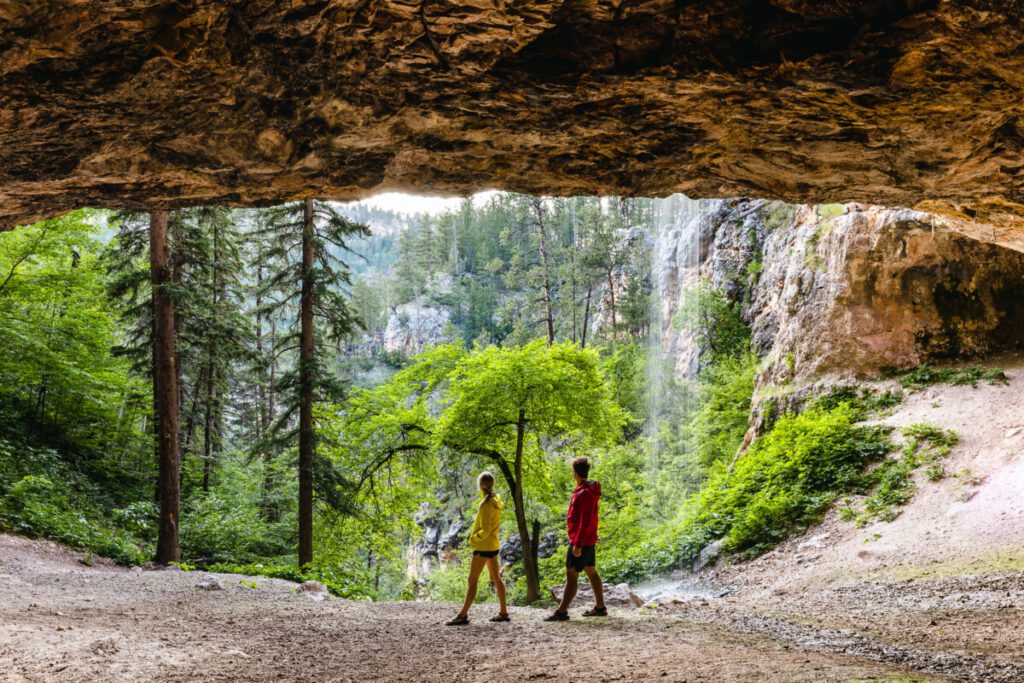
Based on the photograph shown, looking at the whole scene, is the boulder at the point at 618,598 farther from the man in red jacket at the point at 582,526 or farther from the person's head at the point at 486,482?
the person's head at the point at 486,482

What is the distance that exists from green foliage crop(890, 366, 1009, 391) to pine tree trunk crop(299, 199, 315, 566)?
13.8 metres

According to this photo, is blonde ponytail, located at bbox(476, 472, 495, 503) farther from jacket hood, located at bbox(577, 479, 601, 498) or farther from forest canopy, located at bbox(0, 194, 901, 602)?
forest canopy, located at bbox(0, 194, 901, 602)

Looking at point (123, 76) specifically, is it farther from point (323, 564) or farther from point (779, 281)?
point (779, 281)

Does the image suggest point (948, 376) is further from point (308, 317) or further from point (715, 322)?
point (308, 317)

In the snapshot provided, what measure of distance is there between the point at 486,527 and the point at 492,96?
173 inches

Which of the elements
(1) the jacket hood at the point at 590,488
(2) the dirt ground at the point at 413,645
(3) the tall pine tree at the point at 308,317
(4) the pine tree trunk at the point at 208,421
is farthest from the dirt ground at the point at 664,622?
(4) the pine tree trunk at the point at 208,421

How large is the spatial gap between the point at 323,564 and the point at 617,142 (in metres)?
13.7

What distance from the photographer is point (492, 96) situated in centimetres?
515

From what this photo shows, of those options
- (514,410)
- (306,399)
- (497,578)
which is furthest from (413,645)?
(306,399)

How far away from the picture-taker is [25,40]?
13.9ft

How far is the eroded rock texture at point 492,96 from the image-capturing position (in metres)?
4.37

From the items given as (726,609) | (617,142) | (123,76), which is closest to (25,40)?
(123,76)

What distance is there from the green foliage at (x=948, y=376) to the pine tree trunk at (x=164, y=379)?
15.9 m

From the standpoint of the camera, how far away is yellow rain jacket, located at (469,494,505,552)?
693cm
